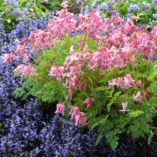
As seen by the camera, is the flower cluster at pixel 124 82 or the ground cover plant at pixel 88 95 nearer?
the flower cluster at pixel 124 82

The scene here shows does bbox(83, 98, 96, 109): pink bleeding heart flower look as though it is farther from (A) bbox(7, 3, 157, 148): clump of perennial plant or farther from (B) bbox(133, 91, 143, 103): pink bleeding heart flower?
(B) bbox(133, 91, 143, 103): pink bleeding heart flower

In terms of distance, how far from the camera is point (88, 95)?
11.2ft

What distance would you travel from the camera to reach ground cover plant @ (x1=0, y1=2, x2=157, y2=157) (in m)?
3.15

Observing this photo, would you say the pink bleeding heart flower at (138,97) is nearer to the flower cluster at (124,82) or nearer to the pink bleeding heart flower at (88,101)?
the flower cluster at (124,82)

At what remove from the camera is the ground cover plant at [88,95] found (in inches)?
124

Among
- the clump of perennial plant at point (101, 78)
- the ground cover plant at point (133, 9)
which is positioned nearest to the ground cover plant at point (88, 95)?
the clump of perennial plant at point (101, 78)

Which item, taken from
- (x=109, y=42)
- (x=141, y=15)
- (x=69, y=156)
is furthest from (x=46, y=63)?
(x=141, y=15)

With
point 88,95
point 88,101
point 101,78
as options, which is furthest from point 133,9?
point 88,101

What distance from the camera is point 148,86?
135 inches

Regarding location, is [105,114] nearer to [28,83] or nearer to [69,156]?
[69,156]

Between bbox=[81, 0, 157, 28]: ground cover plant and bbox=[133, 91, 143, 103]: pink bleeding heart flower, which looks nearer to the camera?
bbox=[133, 91, 143, 103]: pink bleeding heart flower

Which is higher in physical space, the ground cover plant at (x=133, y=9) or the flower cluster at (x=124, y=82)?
the ground cover plant at (x=133, y=9)

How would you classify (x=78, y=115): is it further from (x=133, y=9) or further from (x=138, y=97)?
(x=133, y=9)

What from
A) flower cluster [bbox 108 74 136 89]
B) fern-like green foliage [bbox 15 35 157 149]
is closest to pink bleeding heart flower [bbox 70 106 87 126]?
fern-like green foliage [bbox 15 35 157 149]
